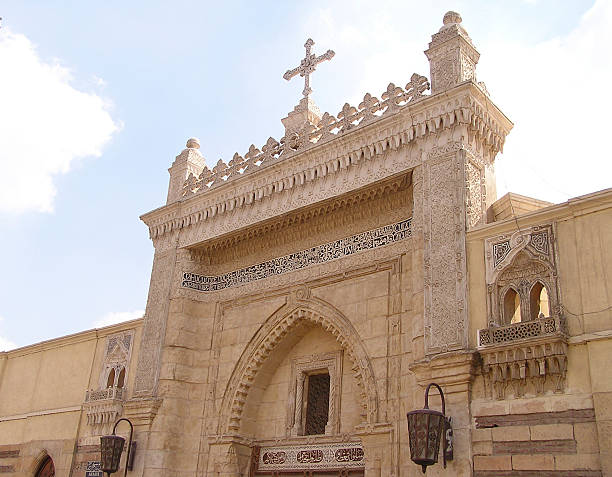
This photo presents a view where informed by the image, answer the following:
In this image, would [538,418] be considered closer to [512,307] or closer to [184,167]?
[512,307]

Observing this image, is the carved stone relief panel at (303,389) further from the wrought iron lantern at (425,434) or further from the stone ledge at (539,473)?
the stone ledge at (539,473)

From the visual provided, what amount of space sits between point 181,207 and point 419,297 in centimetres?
424

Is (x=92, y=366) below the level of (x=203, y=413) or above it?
above

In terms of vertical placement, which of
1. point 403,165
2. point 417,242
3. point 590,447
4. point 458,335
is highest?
point 403,165

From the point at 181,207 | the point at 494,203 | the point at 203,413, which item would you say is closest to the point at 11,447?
the point at 203,413

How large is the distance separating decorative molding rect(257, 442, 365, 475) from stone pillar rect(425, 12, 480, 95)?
3.84 m

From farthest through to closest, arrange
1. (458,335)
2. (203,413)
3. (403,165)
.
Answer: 1. (203,413)
2. (403,165)
3. (458,335)

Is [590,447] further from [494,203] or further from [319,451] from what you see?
[319,451]

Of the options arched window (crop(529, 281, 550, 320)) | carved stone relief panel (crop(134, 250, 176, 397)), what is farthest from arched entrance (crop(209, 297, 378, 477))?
arched window (crop(529, 281, 550, 320))

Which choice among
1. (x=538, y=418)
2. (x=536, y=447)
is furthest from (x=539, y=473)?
(x=538, y=418)

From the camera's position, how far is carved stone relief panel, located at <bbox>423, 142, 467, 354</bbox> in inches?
244

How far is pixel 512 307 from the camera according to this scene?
6.07 metres

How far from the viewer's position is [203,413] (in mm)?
8625

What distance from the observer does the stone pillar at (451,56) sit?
7238 millimetres
